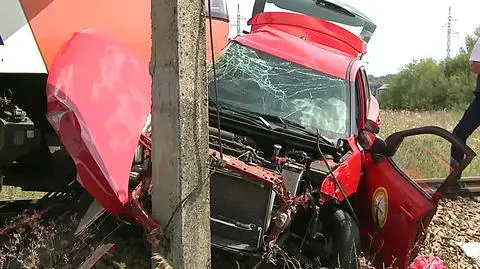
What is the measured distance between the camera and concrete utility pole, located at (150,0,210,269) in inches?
119

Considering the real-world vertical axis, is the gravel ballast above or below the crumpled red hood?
below

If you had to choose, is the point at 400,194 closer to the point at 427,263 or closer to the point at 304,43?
the point at 427,263

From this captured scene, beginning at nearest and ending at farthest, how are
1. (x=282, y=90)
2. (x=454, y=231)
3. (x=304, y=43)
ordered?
(x=282, y=90) → (x=304, y=43) → (x=454, y=231)

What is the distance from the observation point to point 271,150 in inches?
190

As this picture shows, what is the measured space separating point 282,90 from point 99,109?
1.79m

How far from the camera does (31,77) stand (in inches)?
173

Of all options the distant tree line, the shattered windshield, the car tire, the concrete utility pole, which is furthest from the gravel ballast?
the distant tree line

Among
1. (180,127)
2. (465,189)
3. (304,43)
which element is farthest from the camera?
(465,189)

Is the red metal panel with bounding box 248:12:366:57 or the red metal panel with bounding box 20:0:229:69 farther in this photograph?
the red metal panel with bounding box 248:12:366:57

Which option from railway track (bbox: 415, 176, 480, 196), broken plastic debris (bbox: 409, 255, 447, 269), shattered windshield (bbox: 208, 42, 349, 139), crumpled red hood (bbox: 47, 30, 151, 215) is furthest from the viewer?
railway track (bbox: 415, 176, 480, 196)

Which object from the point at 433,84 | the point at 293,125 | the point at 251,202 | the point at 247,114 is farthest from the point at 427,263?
the point at 433,84

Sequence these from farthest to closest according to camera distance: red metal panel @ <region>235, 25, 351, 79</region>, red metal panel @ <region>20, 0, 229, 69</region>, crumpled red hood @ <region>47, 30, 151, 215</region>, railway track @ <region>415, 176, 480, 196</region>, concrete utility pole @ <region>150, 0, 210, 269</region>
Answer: railway track @ <region>415, 176, 480, 196</region> < red metal panel @ <region>235, 25, 351, 79</region> < red metal panel @ <region>20, 0, 229, 69</region> < crumpled red hood @ <region>47, 30, 151, 215</region> < concrete utility pole @ <region>150, 0, 210, 269</region>

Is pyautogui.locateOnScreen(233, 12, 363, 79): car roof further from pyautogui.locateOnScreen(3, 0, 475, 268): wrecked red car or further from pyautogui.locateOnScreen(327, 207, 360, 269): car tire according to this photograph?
pyautogui.locateOnScreen(327, 207, 360, 269): car tire

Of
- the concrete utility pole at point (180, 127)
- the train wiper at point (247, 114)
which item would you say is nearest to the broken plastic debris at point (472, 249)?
the train wiper at point (247, 114)
